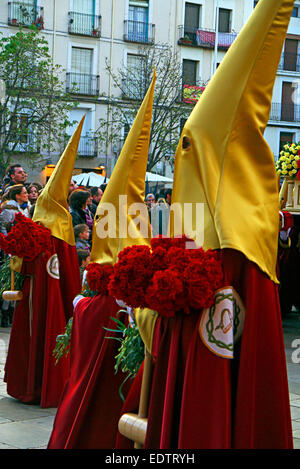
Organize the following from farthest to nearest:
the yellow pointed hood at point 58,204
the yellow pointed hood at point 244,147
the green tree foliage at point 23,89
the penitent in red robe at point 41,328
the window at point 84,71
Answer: the window at point 84,71 → the green tree foliage at point 23,89 → the yellow pointed hood at point 58,204 → the penitent in red robe at point 41,328 → the yellow pointed hood at point 244,147

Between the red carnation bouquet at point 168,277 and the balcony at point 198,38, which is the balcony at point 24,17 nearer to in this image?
the balcony at point 198,38

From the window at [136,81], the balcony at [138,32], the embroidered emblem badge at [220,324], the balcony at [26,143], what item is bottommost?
the embroidered emblem badge at [220,324]

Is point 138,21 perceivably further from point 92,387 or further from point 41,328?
point 92,387

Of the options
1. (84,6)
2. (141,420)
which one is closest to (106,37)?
(84,6)

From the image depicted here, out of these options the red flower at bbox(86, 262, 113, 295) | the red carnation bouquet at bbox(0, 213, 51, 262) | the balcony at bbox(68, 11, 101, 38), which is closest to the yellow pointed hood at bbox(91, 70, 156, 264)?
the red flower at bbox(86, 262, 113, 295)

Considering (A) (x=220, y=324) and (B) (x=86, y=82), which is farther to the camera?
(B) (x=86, y=82)

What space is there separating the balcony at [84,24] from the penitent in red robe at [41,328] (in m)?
30.0

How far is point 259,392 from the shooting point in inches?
122

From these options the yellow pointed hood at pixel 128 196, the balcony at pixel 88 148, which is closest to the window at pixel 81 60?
the balcony at pixel 88 148

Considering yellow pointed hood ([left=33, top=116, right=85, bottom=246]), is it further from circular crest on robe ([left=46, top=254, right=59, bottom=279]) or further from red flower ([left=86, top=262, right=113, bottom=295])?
red flower ([left=86, top=262, right=113, bottom=295])

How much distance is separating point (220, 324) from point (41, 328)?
377cm

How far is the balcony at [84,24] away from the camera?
35.0 metres

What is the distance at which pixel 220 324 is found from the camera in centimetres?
303

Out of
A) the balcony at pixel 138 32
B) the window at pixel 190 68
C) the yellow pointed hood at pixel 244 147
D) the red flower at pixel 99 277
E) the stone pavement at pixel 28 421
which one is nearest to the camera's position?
the yellow pointed hood at pixel 244 147
